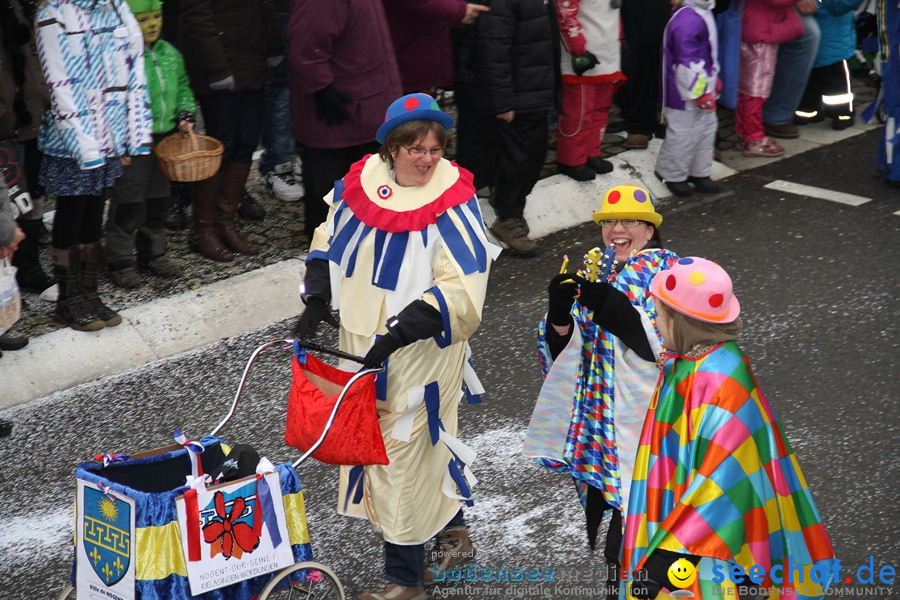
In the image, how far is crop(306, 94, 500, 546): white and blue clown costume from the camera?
4828 millimetres

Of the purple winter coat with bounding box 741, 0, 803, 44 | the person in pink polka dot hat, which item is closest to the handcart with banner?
the person in pink polka dot hat

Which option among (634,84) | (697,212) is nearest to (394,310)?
(697,212)

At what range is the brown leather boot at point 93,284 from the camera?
24.4 feet

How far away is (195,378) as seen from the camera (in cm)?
712

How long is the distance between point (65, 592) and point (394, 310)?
1640mm

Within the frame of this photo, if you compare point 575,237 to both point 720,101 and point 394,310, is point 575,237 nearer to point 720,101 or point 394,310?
point 720,101

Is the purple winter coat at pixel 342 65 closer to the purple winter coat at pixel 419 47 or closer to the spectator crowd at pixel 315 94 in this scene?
the spectator crowd at pixel 315 94

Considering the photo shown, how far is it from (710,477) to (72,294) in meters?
4.81

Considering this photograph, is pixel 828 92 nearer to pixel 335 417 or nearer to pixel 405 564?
pixel 405 564

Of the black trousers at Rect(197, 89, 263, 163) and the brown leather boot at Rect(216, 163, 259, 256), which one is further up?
the black trousers at Rect(197, 89, 263, 163)

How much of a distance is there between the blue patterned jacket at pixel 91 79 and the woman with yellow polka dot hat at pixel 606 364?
3.43m

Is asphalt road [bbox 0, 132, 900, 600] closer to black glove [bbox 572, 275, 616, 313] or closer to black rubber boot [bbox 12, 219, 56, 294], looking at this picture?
black rubber boot [bbox 12, 219, 56, 294]

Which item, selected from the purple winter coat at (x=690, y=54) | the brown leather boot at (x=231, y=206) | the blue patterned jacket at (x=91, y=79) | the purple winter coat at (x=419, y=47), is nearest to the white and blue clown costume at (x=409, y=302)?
the blue patterned jacket at (x=91, y=79)

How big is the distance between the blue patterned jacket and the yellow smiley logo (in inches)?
183
